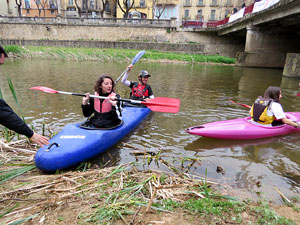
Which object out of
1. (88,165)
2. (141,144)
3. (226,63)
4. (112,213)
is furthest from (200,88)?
(226,63)

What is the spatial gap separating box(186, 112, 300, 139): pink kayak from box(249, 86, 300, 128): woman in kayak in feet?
0.49

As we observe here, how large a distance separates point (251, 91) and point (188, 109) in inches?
164

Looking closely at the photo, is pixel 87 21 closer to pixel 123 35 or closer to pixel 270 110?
pixel 123 35

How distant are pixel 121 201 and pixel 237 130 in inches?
121

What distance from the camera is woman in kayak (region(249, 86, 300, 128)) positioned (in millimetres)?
4355

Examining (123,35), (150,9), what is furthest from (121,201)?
(150,9)

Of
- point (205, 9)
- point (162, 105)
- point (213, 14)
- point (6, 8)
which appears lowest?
point (162, 105)

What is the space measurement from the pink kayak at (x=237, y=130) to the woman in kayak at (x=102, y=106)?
1499 mm

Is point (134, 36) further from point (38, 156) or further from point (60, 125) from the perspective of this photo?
point (38, 156)

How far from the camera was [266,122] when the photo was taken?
4645mm

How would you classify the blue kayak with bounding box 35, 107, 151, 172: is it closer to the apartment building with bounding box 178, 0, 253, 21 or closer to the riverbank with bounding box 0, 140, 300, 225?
the riverbank with bounding box 0, 140, 300, 225

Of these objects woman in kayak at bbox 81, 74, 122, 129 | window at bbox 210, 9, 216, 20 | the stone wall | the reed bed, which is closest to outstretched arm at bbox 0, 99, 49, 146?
the reed bed

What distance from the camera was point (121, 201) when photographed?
7.06ft

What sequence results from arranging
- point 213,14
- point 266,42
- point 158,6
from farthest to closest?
point 213,14, point 158,6, point 266,42
